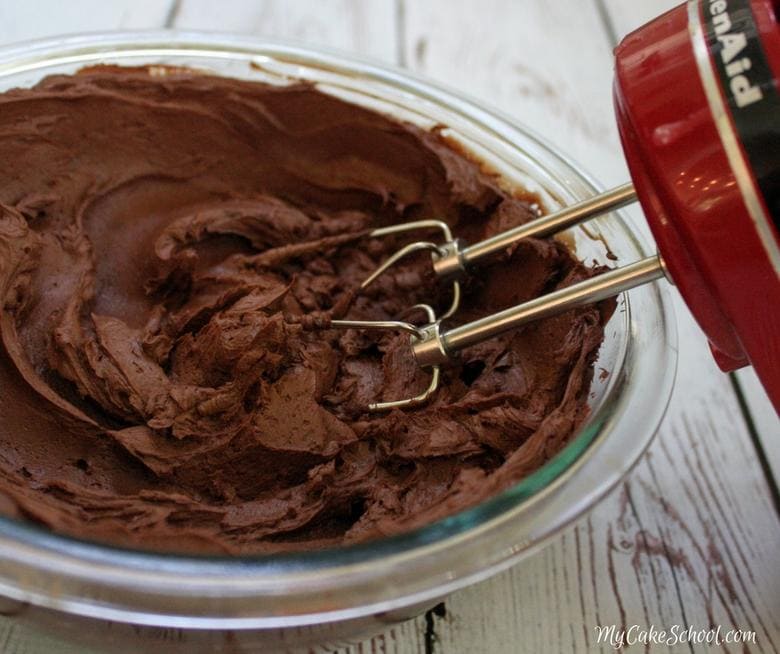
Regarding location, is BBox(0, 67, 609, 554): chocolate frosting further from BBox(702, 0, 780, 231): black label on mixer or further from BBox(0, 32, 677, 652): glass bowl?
BBox(702, 0, 780, 231): black label on mixer

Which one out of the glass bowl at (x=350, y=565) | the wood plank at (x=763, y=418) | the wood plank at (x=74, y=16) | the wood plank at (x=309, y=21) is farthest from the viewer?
the wood plank at (x=309, y=21)

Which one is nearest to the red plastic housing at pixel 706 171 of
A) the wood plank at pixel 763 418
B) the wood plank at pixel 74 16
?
the wood plank at pixel 763 418

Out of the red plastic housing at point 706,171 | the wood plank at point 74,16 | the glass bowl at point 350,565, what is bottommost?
the glass bowl at point 350,565

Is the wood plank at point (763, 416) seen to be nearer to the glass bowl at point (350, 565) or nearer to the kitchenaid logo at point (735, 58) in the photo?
the glass bowl at point (350, 565)

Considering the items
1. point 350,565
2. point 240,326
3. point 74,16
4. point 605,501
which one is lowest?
point 350,565

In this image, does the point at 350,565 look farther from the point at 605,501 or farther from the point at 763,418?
the point at 763,418

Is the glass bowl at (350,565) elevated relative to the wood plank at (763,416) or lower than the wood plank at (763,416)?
lower

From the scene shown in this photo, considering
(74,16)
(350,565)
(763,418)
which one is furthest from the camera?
(74,16)

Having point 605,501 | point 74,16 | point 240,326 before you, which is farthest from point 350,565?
point 74,16
